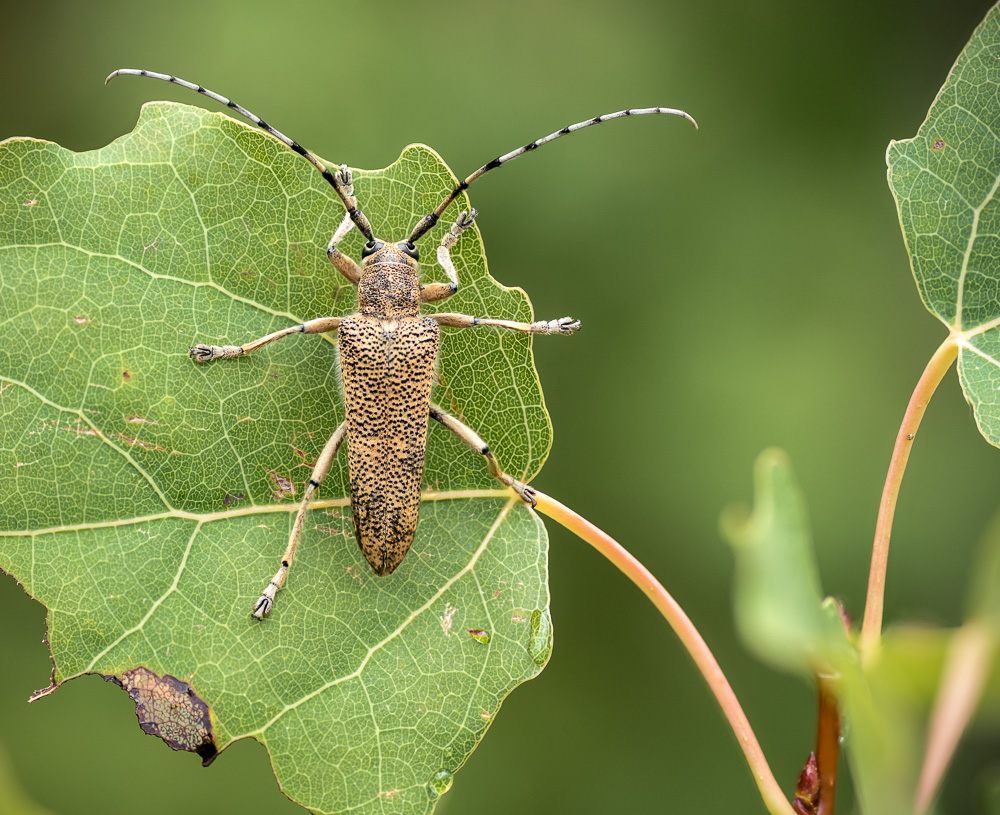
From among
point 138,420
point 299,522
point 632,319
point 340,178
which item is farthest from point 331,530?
point 632,319

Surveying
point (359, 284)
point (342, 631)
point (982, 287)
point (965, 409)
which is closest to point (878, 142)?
point (965, 409)

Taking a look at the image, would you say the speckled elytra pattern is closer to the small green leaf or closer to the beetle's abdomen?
the beetle's abdomen

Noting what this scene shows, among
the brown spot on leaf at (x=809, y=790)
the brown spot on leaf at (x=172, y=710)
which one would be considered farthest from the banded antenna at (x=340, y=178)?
the brown spot on leaf at (x=809, y=790)

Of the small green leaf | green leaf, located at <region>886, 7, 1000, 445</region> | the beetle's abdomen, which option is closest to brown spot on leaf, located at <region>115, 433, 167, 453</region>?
the beetle's abdomen

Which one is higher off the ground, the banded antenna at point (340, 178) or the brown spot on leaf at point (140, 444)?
the banded antenna at point (340, 178)

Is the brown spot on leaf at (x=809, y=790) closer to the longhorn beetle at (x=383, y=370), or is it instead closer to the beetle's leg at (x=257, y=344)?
the longhorn beetle at (x=383, y=370)
